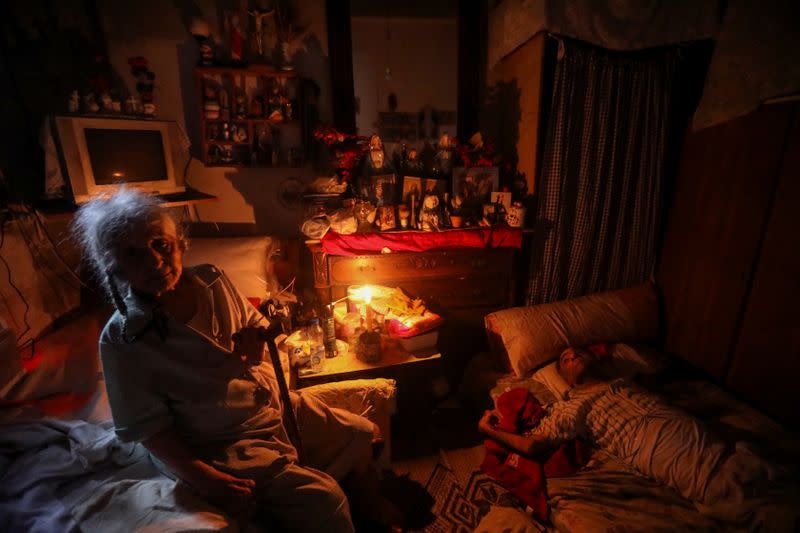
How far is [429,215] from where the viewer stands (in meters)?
2.62

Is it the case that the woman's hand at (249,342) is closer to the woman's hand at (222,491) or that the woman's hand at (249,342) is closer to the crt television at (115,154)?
the woman's hand at (222,491)

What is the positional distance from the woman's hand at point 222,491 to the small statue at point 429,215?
187cm

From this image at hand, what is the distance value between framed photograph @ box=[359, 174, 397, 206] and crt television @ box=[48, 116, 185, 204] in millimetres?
1236

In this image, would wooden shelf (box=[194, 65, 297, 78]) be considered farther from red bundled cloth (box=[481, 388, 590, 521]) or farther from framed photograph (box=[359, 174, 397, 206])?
red bundled cloth (box=[481, 388, 590, 521])

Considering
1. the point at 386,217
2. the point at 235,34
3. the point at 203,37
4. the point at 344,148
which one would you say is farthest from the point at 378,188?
the point at 203,37

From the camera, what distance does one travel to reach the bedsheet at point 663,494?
1489 millimetres

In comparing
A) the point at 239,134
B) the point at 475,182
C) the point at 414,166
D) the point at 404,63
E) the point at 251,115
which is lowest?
the point at 475,182

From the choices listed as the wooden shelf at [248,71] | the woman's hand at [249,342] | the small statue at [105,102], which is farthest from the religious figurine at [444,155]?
the small statue at [105,102]

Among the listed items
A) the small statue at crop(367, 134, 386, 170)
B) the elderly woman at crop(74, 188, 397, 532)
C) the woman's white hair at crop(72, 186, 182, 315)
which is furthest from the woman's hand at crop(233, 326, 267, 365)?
the small statue at crop(367, 134, 386, 170)

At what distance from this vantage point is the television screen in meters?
2.04

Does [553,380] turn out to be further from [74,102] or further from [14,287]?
[74,102]

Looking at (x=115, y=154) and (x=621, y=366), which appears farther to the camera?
(x=621, y=366)

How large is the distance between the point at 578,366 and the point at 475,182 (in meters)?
1.45

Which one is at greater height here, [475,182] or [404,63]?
[404,63]
